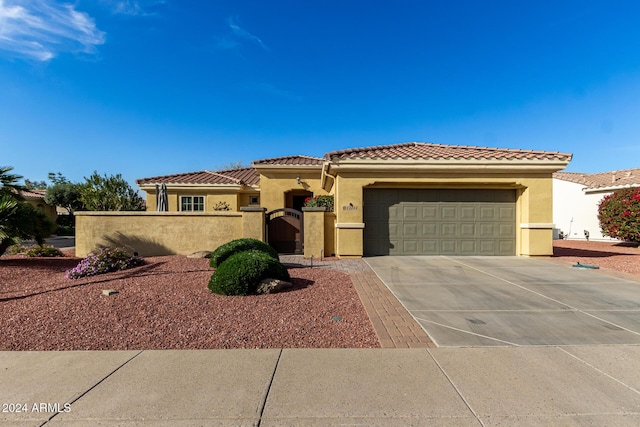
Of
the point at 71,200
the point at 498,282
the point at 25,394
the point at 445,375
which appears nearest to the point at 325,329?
the point at 445,375

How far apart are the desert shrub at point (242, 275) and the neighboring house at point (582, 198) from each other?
79.9ft

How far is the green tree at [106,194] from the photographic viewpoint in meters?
14.9

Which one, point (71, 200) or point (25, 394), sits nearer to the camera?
point (25, 394)

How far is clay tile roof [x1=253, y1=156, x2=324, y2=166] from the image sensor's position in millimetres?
17703

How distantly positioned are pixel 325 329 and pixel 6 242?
11772 millimetres

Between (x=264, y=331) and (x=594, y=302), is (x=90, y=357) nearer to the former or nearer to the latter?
(x=264, y=331)

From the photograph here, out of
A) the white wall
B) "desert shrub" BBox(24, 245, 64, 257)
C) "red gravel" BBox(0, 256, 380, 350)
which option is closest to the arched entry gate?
"red gravel" BBox(0, 256, 380, 350)

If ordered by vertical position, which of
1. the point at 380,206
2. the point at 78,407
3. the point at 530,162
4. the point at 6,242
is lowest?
the point at 78,407

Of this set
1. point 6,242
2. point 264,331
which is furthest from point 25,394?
point 6,242

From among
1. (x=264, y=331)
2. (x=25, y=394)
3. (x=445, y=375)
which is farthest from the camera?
(x=264, y=331)

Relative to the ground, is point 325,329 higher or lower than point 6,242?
lower

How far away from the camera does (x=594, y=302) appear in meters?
5.95

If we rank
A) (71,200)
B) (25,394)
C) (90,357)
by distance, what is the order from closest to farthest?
(25,394) < (90,357) < (71,200)

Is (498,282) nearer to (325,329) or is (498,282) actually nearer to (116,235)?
(325,329)
